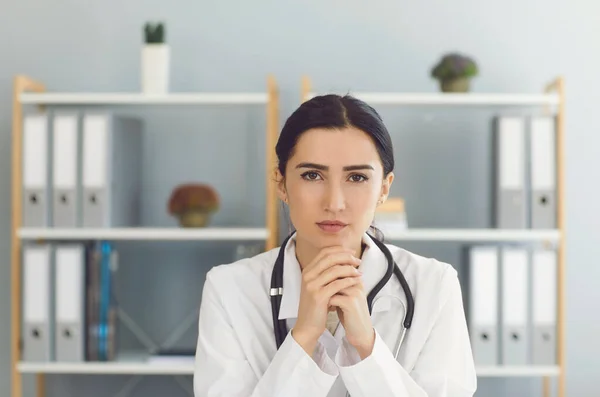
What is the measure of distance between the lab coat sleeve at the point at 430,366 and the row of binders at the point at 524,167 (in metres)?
1.27

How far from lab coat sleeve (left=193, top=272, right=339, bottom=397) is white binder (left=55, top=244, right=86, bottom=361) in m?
1.32

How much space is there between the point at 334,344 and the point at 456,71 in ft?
5.02

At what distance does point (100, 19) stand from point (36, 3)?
0.76ft

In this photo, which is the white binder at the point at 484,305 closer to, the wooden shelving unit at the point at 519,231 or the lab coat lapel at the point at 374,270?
the wooden shelving unit at the point at 519,231

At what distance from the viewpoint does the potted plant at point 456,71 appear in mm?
2859

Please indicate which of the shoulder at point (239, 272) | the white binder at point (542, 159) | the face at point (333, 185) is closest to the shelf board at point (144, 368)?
the white binder at point (542, 159)

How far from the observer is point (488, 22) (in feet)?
10.2

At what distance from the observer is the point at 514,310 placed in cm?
278

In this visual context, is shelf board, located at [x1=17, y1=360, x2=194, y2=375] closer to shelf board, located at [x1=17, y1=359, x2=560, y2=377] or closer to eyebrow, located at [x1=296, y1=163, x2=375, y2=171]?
shelf board, located at [x1=17, y1=359, x2=560, y2=377]

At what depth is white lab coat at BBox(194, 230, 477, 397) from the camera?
1440mm

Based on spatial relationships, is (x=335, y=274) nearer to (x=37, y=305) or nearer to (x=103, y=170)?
(x=103, y=170)

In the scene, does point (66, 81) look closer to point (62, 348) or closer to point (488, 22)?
point (62, 348)

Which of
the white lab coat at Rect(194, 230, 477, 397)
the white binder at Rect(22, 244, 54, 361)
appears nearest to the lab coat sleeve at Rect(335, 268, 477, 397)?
the white lab coat at Rect(194, 230, 477, 397)

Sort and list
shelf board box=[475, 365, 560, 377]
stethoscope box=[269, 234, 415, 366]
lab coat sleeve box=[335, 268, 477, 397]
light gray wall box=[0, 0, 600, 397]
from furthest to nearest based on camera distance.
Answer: light gray wall box=[0, 0, 600, 397], shelf board box=[475, 365, 560, 377], stethoscope box=[269, 234, 415, 366], lab coat sleeve box=[335, 268, 477, 397]
